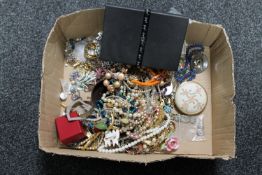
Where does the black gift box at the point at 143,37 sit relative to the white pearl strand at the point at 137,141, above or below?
above

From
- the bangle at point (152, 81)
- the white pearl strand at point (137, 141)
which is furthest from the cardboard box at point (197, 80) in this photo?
the bangle at point (152, 81)

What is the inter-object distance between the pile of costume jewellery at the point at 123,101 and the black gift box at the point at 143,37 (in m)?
0.05

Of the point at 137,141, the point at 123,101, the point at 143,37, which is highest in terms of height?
the point at 143,37

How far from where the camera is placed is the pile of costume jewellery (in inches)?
41.5

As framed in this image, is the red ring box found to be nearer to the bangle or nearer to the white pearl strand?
the white pearl strand

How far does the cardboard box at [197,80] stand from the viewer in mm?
997

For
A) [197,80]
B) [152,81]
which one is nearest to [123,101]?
[152,81]

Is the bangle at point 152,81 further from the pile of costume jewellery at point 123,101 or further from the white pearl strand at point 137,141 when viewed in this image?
the white pearl strand at point 137,141

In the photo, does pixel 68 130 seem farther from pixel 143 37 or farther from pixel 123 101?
pixel 143 37

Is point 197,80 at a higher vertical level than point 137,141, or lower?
higher

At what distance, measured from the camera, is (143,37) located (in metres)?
1.04

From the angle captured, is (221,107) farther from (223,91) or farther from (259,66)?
(259,66)

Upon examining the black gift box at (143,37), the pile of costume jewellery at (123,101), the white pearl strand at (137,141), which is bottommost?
the white pearl strand at (137,141)

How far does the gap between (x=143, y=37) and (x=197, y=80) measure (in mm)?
234
